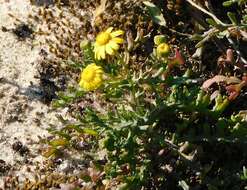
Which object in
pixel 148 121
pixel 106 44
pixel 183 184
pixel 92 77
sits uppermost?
pixel 106 44

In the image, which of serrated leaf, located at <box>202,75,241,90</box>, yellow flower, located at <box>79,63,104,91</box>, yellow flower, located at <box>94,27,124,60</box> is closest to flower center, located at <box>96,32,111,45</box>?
yellow flower, located at <box>94,27,124,60</box>

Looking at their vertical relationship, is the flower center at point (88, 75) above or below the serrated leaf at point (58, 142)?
above

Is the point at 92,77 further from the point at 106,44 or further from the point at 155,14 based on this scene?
the point at 155,14

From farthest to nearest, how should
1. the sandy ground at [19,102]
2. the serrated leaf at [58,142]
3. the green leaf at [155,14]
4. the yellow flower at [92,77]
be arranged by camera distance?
1. the green leaf at [155,14]
2. the sandy ground at [19,102]
3. the serrated leaf at [58,142]
4. the yellow flower at [92,77]

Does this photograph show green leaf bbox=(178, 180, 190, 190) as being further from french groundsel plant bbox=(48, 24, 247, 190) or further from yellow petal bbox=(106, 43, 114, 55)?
yellow petal bbox=(106, 43, 114, 55)

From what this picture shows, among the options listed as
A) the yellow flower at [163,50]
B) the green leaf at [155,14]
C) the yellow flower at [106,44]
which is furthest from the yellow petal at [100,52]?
the green leaf at [155,14]

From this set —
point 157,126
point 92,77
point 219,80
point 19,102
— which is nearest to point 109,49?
point 92,77

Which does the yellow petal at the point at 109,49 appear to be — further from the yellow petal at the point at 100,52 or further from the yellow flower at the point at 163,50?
the yellow flower at the point at 163,50
